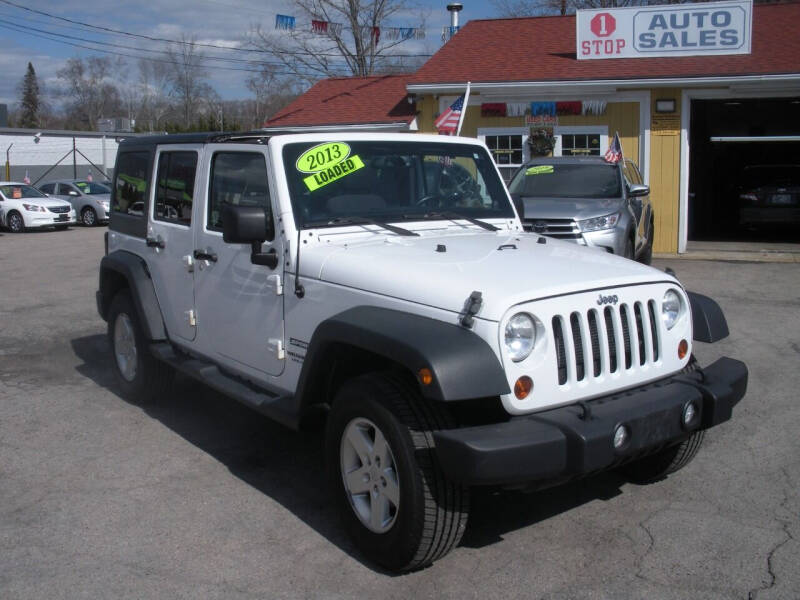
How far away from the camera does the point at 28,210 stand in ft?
79.0

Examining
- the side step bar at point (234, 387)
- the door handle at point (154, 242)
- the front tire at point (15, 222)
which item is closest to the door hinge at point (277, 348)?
the side step bar at point (234, 387)

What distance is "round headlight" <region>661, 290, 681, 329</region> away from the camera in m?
4.27

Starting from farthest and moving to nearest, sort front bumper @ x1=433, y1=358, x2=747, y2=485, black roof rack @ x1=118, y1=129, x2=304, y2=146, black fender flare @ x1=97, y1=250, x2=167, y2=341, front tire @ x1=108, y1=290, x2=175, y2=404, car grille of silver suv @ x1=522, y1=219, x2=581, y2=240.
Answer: car grille of silver suv @ x1=522, y1=219, x2=581, y2=240 < front tire @ x1=108, y1=290, x2=175, y2=404 < black fender flare @ x1=97, y1=250, x2=167, y2=341 < black roof rack @ x1=118, y1=129, x2=304, y2=146 < front bumper @ x1=433, y1=358, x2=747, y2=485

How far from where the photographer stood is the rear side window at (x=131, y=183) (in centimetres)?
650

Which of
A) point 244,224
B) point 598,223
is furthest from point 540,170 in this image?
point 244,224

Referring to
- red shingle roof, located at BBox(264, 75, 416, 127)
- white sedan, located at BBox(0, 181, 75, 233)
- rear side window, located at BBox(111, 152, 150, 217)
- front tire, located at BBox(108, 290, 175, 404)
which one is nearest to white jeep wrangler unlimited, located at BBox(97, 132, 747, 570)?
front tire, located at BBox(108, 290, 175, 404)

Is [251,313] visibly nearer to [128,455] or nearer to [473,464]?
[128,455]

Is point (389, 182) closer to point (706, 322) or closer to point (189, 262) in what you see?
point (189, 262)

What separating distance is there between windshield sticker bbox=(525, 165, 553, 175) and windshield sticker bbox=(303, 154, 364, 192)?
23.8ft

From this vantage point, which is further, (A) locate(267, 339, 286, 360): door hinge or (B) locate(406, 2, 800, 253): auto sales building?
(B) locate(406, 2, 800, 253): auto sales building

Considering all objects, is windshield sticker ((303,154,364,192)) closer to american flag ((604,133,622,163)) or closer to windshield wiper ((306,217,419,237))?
windshield wiper ((306,217,419,237))

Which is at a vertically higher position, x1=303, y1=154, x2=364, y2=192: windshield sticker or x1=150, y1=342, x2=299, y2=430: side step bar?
x1=303, y1=154, x2=364, y2=192: windshield sticker

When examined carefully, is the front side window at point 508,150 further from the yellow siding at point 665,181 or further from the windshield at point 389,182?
the windshield at point 389,182

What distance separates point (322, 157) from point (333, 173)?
0.11 metres
